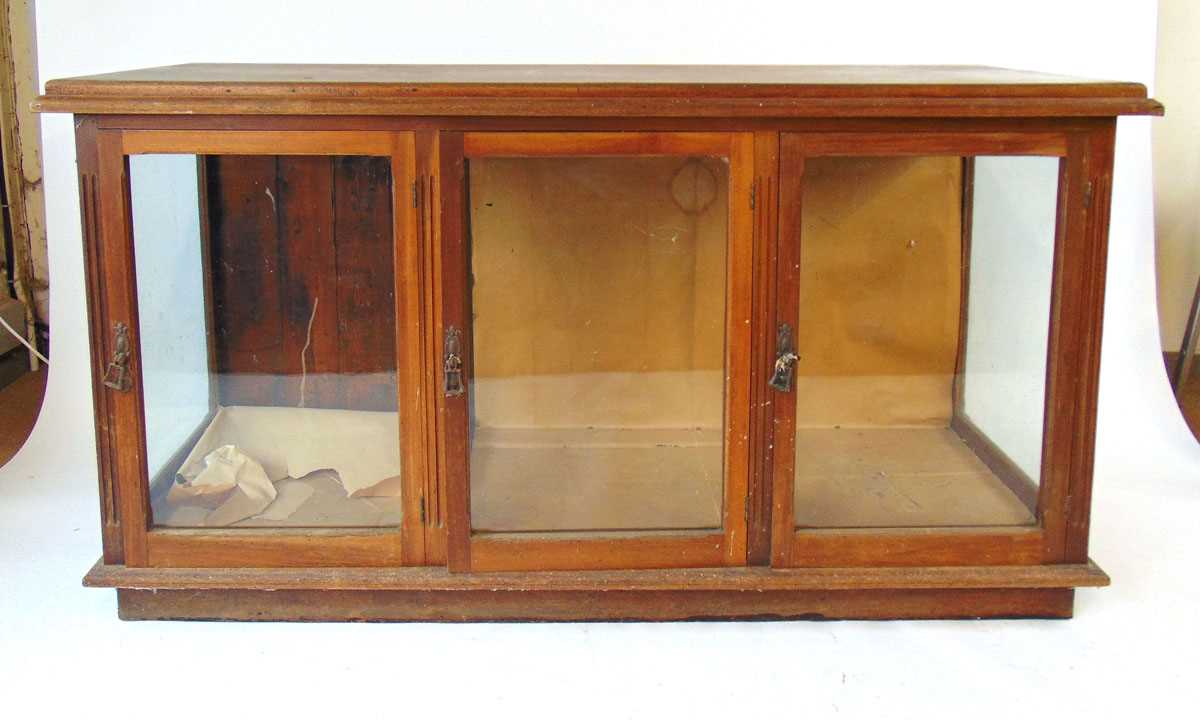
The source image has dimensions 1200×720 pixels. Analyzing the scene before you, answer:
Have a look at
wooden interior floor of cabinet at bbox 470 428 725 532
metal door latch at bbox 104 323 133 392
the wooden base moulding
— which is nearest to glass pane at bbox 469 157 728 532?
wooden interior floor of cabinet at bbox 470 428 725 532

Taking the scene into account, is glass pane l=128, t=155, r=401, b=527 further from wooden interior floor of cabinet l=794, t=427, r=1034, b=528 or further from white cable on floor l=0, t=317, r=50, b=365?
white cable on floor l=0, t=317, r=50, b=365

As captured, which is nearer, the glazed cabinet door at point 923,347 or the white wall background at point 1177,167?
the glazed cabinet door at point 923,347

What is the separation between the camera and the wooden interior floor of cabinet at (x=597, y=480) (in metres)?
2.19

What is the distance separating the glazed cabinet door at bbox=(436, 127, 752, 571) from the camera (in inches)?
82.0

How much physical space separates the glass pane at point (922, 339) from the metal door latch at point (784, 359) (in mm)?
28

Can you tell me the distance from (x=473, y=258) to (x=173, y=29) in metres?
1.13

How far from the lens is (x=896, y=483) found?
2.29m

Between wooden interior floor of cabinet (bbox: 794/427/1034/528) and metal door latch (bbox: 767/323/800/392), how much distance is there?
0.11 metres

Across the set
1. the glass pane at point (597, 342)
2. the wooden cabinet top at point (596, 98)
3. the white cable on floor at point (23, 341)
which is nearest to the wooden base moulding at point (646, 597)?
the glass pane at point (597, 342)

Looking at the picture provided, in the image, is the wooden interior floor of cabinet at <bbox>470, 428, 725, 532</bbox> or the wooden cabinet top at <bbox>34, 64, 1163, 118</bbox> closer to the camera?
the wooden cabinet top at <bbox>34, 64, 1163, 118</bbox>

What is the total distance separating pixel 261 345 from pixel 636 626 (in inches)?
26.9

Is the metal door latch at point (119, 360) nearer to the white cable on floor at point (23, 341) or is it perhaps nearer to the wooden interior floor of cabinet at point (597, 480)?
the wooden interior floor of cabinet at point (597, 480)

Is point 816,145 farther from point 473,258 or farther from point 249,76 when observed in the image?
point 249,76

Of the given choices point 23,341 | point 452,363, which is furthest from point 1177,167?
point 23,341
